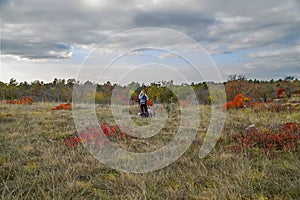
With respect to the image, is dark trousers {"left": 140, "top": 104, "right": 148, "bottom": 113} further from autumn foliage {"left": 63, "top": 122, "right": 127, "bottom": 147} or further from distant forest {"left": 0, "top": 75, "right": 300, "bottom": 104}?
autumn foliage {"left": 63, "top": 122, "right": 127, "bottom": 147}

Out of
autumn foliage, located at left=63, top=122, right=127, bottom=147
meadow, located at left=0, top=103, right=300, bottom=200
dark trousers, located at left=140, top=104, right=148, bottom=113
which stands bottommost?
meadow, located at left=0, top=103, right=300, bottom=200

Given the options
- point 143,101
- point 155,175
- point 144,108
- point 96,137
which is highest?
point 143,101

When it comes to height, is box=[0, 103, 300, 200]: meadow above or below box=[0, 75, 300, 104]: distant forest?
below

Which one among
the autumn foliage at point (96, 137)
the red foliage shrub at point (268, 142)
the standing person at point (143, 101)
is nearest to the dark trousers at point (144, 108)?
the standing person at point (143, 101)

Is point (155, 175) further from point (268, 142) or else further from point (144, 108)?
point (144, 108)

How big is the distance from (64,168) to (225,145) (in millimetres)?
3652

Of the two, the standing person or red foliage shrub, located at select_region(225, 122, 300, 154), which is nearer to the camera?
red foliage shrub, located at select_region(225, 122, 300, 154)

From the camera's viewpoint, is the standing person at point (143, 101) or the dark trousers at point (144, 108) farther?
the dark trousers at point (144, 108)

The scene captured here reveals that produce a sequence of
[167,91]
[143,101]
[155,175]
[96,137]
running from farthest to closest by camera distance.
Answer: [167,91]
[143,101]
[96,137]
[155,175]

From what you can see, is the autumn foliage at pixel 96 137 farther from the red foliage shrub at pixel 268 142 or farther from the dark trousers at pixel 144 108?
the dark trousers at pixel 144 108

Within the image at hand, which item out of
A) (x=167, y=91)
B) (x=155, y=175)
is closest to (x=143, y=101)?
(x=167, y=91)

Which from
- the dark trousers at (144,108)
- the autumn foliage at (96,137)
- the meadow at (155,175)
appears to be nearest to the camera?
the meadow at (155,175)

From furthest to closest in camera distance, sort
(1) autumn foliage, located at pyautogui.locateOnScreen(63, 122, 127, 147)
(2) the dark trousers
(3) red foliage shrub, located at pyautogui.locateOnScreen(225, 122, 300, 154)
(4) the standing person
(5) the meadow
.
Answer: (2) the dark trousers, (4) the standing person, (1) autumn foliage, located at pyautogui.locateOnScreen(63, 122, 127, 147), (3) red foliage shrub, located at pyautogui.locateOnScreen(225, 122, 300, 154), (5) the meadow

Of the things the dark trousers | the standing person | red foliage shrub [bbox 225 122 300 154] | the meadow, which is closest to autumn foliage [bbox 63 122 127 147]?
the meadow
